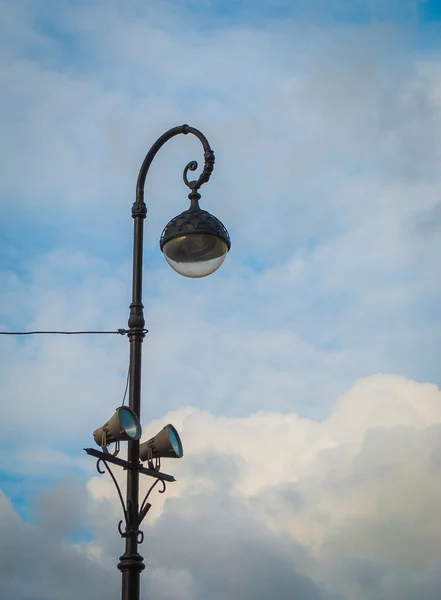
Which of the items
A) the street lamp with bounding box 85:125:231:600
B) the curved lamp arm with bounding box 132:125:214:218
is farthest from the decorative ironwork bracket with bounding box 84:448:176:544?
the curved lamp arm with bounding box 132:125:214:218

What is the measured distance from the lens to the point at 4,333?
11336mm

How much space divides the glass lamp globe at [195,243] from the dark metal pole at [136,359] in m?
0.33

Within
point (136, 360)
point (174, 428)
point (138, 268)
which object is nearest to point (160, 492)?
point (174, 428)

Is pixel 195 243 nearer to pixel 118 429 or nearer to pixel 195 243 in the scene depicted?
pixel 195 243

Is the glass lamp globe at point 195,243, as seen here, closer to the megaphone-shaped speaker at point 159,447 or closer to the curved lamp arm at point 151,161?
the curved lamp arm at point 151,161

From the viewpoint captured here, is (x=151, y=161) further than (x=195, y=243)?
Yes

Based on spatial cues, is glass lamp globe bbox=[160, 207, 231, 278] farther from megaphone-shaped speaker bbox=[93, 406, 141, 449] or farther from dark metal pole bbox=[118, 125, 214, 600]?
megaphone-shaped speaker bbox=[93, 406, 141, 449]

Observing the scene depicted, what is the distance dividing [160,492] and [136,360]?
1.30 meters

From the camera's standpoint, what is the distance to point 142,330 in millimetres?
9477

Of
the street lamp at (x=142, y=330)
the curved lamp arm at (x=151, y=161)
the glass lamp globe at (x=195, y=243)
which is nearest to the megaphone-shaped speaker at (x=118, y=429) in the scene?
the street lamp at (x=142, y=330)

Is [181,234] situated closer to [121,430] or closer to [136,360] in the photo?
[136,360]

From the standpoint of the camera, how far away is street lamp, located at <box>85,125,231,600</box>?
339 inches

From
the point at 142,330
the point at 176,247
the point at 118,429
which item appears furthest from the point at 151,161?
the point at 118,429

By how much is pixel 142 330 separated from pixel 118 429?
123 cm
